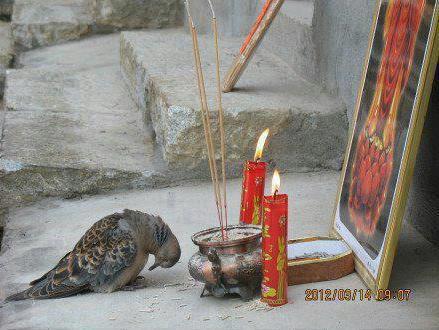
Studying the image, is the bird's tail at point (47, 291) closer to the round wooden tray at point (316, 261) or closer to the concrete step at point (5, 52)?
the round wooden tray at point (316, 261)

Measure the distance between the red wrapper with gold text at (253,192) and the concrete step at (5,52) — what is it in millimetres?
4437

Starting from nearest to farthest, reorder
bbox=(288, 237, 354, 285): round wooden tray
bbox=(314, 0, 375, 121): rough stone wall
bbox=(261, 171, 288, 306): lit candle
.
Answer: bbox=(261, 171, 288, 306): lit candle < bbox=(288, 237, 354, 285): round wooden tray < bbox=(314, 0, 375, 121): rough stone wall

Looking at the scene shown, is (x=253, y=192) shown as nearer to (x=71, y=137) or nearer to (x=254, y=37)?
(x=254, y=37)

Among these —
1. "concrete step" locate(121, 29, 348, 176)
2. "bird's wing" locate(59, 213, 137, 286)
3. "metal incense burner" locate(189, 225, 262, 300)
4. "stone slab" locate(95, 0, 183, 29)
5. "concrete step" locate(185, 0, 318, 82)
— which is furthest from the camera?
"stone slab" locate(95, 0, 183, 29)

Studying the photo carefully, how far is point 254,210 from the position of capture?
354cm

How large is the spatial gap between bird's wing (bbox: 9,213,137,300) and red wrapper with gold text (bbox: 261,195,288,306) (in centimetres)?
66

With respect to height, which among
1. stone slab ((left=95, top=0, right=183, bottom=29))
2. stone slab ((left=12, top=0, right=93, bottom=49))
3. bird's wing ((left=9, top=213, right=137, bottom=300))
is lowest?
bird's wing ((left=9, top=213, right=137, bottom=300))

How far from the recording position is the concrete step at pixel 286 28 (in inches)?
204

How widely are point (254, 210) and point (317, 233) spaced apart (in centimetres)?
42

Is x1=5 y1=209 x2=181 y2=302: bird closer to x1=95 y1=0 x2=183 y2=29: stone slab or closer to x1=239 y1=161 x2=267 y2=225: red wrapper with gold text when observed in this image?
x1=239 y1=161 x2=267 y2=225: red wrapper with gold text

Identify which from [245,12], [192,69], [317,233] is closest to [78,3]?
[245,12]

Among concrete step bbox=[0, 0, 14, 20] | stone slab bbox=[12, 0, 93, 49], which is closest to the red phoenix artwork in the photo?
stone slab bbox=[12, 0, 93, 49]

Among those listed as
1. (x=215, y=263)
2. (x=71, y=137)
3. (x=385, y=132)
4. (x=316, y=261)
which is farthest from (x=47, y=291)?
(x=71, y=137)

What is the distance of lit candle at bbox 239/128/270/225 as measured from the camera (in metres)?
3.49
